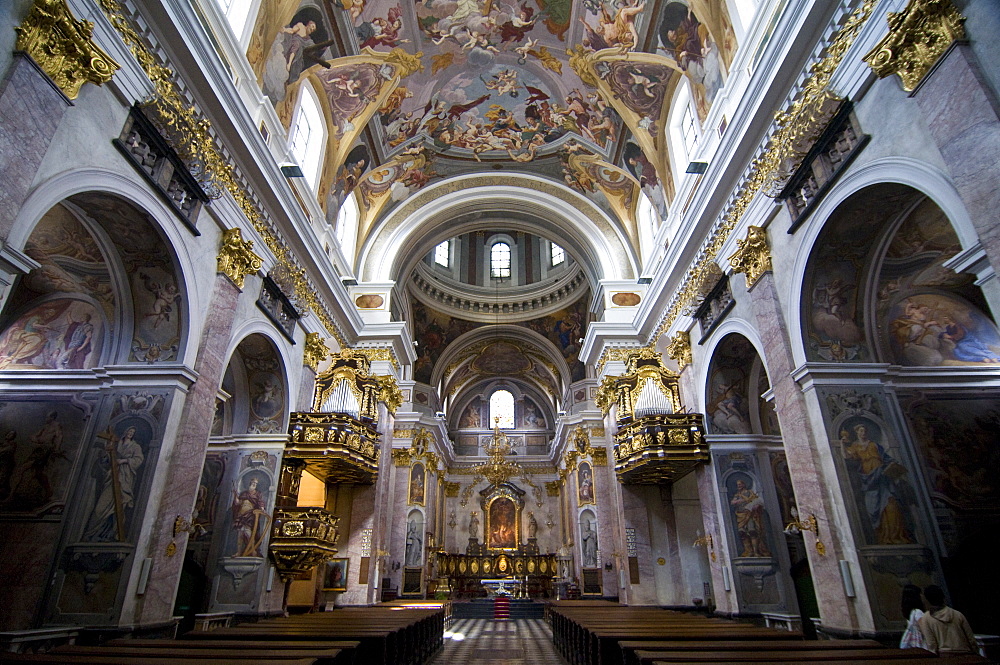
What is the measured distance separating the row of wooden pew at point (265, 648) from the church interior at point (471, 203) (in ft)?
6.73

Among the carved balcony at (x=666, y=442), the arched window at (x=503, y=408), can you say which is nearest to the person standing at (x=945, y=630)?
the carved balcony at (x=666, y=442)

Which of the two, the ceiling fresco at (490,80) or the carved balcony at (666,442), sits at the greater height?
the ceiling fresco at (490,80)

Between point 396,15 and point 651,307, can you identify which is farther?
point 651,307

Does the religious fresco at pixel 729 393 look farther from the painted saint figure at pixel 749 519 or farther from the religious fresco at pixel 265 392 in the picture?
the religious fresco at pixel 265 392

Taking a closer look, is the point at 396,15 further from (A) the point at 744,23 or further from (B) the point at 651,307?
(B) the point at 651,307

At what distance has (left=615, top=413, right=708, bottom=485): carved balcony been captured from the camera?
10.3m

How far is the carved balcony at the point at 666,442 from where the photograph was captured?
10344 mm

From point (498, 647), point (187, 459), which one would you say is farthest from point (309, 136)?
point (498, 647)

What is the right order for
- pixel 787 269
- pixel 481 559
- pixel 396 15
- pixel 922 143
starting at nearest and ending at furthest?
pixel 922 143 < pixel 787 269 < pixel 396 15 < pixel 481 559

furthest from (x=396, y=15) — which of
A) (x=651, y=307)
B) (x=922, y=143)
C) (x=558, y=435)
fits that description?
(x=558, y=435)

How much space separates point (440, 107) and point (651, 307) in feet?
24.1

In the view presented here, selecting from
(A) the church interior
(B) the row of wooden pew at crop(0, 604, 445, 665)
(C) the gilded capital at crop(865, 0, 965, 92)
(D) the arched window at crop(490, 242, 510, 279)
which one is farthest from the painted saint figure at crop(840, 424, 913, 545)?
(D) the arched window at crop(490, 242, 510, 279)

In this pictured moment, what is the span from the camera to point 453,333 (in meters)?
25.1

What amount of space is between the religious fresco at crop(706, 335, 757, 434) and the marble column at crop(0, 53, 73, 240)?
32.3ft
